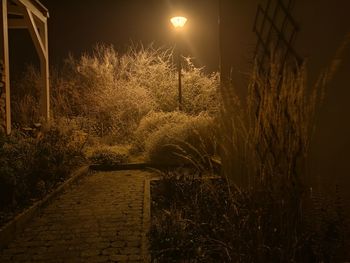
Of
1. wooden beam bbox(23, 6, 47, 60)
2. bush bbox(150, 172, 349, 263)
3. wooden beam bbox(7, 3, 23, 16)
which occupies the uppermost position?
wooden beam bbox(7, 3, 23, 16)

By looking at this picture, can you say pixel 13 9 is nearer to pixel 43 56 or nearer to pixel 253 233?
pixel 43 56

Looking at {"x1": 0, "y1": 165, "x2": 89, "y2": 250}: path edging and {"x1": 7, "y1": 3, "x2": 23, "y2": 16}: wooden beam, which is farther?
{"x1": 7, "y1": 3, "x2": 23, "y2": 16}: wooden beam

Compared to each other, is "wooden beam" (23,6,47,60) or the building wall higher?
"wooden beam" (23,6,47,60)

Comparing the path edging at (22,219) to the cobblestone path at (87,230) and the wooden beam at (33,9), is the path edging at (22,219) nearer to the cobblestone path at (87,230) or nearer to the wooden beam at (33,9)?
the cobblestone path at (87,230)

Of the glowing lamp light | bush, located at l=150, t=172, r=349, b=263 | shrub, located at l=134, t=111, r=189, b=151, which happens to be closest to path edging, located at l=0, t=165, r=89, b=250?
bush, located at l=150, t=172, r=349, b=263

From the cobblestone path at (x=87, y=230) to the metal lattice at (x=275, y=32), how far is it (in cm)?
214

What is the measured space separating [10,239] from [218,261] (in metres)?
2.14

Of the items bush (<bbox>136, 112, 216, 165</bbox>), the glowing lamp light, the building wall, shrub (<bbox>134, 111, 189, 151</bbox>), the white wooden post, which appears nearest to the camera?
the building wall

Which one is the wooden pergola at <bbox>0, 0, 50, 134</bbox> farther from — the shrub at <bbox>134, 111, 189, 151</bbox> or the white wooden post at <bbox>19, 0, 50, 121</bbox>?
the shrub at <bbox>134, 111, 189, 151</bbox>

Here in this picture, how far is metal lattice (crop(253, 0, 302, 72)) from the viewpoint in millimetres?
3865

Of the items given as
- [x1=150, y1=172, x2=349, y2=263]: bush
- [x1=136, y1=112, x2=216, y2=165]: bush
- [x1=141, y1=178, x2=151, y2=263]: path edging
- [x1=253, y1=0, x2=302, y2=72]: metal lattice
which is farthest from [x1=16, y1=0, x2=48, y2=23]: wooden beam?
[x1=150, y1=172, x2=349, y2=263]: bush

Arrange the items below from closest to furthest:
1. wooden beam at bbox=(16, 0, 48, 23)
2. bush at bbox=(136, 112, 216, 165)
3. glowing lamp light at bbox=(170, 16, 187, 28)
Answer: wooden beam at bbox=(16, 0, 48, 23) < bush at bbox=(136, 112, 216, 165) < glowing lamp light at bbox=(170, 16, 187, 28)

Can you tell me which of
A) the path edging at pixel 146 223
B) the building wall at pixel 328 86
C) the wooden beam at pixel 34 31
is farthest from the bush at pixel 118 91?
the building wall at pixel 328 86

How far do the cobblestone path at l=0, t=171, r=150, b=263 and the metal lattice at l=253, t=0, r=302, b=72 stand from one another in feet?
7.01
